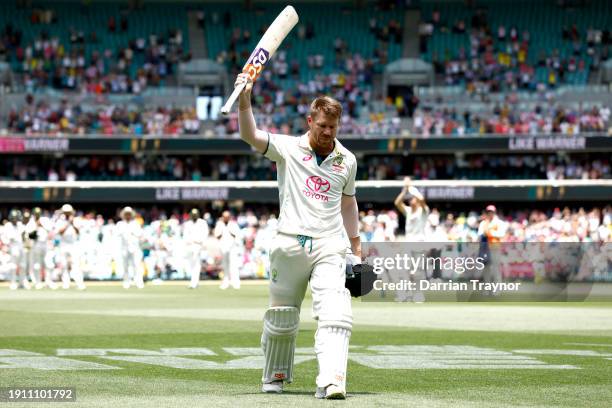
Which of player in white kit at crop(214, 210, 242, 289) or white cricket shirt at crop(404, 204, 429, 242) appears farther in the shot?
player in white kit at crop(214, 210, 242, 289)

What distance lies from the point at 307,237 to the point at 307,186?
1.29ft

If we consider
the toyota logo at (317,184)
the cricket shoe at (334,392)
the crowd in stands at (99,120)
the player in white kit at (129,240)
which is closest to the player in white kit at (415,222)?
the player in white kit at (129,240)

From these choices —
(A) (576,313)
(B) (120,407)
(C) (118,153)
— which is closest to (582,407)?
(B) (120,407)

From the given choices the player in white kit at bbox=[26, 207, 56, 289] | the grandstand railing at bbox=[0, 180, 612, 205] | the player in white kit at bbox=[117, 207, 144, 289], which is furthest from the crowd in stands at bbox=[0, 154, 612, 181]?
the player in white kit at bbox=[26, 207, 56, 289]

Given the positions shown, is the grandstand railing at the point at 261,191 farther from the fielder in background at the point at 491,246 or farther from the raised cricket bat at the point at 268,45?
the raised cricket bat at the point at 268,45

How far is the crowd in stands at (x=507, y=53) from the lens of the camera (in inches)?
2072

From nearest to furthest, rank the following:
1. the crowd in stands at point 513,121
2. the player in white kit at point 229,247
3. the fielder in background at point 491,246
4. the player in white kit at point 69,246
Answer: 1. the fielder in background at point 491,246
2. the player in white kit at point 69,246
3. the player in white kit at point 229,247
4. the crowd in stands at point 513,121

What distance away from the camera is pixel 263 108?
50.8 m

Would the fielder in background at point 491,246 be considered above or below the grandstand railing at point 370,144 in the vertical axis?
below

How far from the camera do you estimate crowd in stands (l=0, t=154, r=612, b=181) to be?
4925cm

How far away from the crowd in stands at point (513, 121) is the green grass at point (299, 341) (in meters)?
23.5

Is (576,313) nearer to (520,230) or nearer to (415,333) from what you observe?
(415,333)

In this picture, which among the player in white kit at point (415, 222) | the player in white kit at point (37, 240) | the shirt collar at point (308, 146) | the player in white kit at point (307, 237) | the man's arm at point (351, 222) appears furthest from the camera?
the player in white kit at point (37, 240)

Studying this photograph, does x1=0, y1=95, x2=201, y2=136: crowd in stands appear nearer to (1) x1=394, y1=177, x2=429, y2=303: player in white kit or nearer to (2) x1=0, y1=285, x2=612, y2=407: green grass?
(2) x1=0, y1=285, x2=612, y2=407: green grass
